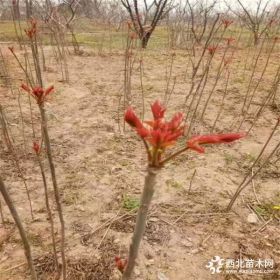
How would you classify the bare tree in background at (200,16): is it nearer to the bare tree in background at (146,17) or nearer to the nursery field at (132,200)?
the bare tree in background at (146,17)

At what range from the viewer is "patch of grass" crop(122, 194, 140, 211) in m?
2.07

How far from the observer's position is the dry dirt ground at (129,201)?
1666 millimetres

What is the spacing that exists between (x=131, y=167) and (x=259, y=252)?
1174 millimetres

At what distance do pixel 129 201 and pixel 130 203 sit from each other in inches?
0.9

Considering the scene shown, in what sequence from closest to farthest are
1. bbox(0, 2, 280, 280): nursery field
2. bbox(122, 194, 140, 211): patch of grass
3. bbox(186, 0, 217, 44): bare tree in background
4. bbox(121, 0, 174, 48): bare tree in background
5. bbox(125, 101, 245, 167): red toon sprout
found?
bbox(125, 101, 245, 167): red toon sprout, bbox(0, 2, 280, 280): nursery field, bbox(122, 194, 140, 211): patch of grass, bbox(186, 0, 217, 44): bare tree in background, bbox(121, 0, 174, 48): bare tree in background

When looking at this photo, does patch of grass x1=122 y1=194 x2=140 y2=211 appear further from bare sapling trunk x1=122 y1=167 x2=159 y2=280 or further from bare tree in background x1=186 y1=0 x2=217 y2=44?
bare tree in background x1=186 y1=0 x2=217 y2=44

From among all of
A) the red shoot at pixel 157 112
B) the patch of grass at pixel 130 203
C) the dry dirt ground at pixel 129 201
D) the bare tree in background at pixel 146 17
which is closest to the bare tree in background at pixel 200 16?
the bare tree in background at pixel 146 17

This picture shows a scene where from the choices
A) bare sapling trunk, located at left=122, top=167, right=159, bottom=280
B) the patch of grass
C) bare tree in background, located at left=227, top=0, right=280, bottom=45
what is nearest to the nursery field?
the patch of grass

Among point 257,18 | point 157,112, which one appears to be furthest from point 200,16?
point 157,112

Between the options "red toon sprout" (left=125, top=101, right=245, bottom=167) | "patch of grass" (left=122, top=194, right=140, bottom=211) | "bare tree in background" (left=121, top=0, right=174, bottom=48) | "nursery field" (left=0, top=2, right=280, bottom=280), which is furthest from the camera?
"bare tree in background" (left=121, top=0, right=174, bottom=48)

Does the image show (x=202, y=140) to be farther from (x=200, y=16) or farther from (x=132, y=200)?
(x=200, y=16)

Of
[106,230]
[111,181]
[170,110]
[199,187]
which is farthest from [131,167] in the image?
[170,110]

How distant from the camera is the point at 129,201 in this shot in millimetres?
2123

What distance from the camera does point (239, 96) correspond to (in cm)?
Result: 454
